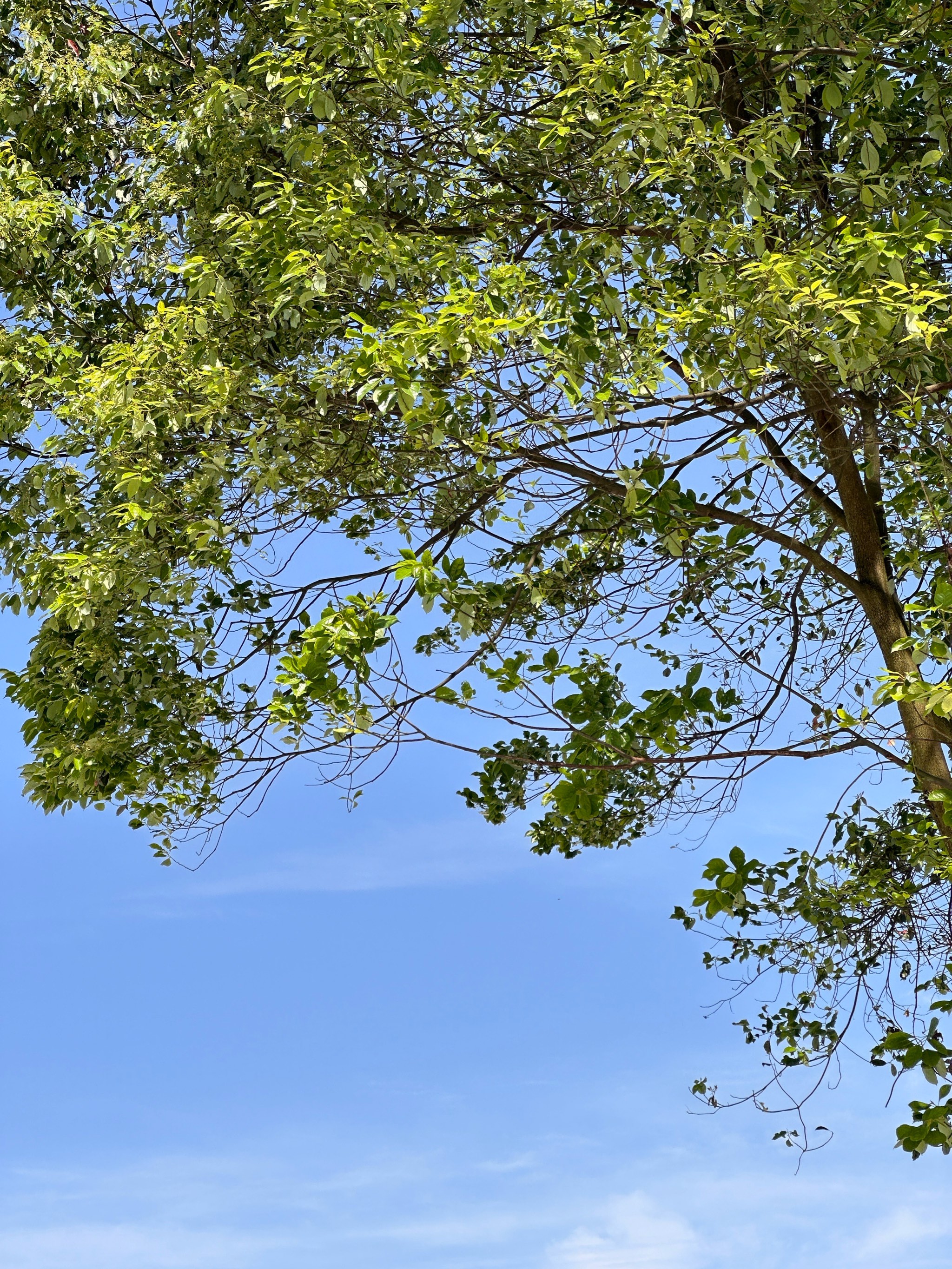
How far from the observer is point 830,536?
8781mm

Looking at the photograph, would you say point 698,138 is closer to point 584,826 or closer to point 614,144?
point 614,144

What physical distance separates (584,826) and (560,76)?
5.06 m

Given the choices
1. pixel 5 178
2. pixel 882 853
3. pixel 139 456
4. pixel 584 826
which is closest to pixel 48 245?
pixel 5 178

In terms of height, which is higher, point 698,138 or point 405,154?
point 405,154

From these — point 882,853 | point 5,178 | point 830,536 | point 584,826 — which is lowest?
point 882,853

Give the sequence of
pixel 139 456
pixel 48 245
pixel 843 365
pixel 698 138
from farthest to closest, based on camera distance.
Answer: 1. pixel 48 245
2. pixel 139 456
3. pixel 698 138
4. pixel 843 365

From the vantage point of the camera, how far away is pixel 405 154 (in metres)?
6.90

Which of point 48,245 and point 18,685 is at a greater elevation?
point 48,245

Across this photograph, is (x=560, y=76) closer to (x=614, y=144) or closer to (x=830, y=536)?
(x=614, y=144)

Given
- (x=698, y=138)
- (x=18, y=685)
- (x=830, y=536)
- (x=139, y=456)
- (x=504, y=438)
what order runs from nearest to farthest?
(x=698, y=138), (x=504, y=438), (x=139, y=456), (x=18, y=685), (x=830, y=536)

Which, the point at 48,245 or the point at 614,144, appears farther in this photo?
the point at 48,245

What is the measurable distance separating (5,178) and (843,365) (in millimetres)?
5464


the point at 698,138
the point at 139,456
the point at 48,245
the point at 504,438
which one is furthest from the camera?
the point at 48,245

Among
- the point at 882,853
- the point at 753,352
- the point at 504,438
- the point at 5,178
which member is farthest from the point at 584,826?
the point at 5,178
